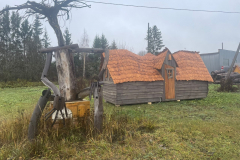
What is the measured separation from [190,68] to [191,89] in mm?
1545

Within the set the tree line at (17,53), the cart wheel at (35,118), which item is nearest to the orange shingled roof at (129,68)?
the cart wheel at (35,118)

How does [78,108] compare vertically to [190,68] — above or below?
below

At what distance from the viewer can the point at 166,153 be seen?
13.1 feet

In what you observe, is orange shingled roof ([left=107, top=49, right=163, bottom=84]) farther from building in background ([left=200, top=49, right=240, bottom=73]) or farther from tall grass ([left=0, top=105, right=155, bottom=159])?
building in background ([left=200, top=49, right=240, bottom=73])

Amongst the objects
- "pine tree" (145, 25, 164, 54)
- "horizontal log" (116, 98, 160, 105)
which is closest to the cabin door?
"horizontal log" (116, 98, 160, 105)

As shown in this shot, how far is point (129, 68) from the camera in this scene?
11.2 meters

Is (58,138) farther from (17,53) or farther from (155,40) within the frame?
(155,40)

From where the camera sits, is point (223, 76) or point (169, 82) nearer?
point (169, 82)

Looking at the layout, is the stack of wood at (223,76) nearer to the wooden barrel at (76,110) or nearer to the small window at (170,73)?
the small window at (170,73)

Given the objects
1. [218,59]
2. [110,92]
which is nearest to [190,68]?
[110,92]

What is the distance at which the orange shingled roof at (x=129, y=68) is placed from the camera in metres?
10.7

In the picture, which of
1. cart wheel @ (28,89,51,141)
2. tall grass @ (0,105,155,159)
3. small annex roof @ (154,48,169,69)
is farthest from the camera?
small annex roof @ (154,48,169,69)

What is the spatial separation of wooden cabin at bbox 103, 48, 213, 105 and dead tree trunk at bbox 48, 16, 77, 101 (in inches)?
211

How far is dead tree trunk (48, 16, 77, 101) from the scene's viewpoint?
4.87 m
